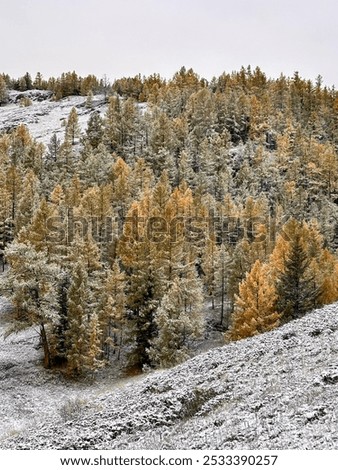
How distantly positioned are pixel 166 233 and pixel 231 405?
30.9 metres

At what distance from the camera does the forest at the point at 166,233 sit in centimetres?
4197

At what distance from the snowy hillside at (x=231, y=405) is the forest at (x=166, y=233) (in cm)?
1302

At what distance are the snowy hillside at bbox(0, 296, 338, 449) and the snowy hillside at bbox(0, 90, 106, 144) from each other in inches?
4537

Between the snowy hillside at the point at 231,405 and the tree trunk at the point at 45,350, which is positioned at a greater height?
the snowy hillside at the point at 231,405

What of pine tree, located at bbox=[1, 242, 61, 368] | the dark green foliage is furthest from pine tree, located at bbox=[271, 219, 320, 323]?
pine tree, located at bbox=[1, 242, 61, 368]

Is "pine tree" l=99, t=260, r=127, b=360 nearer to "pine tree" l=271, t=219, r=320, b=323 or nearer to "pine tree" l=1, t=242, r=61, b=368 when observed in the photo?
"pine tree" l=1, t=242, r=61, b=368

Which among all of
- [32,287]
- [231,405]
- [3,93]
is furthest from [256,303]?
[3,93]

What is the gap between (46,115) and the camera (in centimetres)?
16225

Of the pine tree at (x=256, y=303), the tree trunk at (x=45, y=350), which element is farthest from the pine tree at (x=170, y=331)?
the tree trunk at (x=45, y=350)

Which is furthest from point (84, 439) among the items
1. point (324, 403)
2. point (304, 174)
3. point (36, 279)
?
point (304, 174)

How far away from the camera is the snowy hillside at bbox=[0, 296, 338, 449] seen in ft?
47.7

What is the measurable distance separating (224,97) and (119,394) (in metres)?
114

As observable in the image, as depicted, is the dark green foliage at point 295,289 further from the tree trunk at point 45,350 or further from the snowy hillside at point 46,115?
the snowy hillside at point 46,115

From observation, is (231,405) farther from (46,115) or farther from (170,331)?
(46,115)
